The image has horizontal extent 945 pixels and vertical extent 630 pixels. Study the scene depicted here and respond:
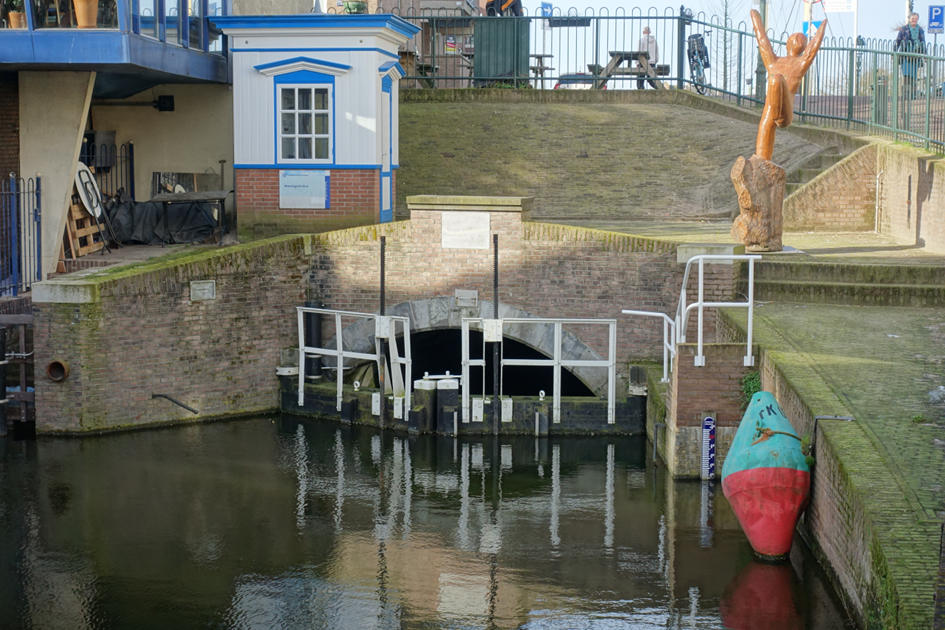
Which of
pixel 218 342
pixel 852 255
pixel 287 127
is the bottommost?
pixel 218 342

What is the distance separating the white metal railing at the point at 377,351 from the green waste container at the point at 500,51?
36.5 ft

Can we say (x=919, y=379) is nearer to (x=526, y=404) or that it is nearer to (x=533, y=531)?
(x=533, y=531)

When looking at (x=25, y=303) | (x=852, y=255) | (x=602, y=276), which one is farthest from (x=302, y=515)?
(x=852, y=255)

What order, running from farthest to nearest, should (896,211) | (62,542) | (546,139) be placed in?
(546,139), (896,211), (62,542)

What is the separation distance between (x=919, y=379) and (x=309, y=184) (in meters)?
10.7

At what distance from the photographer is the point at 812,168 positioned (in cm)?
2075

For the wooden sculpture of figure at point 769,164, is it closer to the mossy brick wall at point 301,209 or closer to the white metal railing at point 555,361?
the white metal railing at point 555,361

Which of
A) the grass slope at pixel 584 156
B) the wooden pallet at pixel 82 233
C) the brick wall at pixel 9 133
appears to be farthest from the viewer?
the grass slope at pixel 584 156

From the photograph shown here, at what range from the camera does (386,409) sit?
53.5 feet

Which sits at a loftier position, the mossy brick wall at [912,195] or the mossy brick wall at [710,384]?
the mossy brick wall at [912,195]

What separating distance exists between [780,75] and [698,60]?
10564 mm

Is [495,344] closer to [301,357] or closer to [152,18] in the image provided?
[301,357]

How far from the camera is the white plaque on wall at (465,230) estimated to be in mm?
16828

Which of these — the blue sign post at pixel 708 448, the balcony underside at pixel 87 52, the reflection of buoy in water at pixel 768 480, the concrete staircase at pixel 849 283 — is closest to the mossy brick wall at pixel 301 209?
the balcony underside at pixel 87 52
